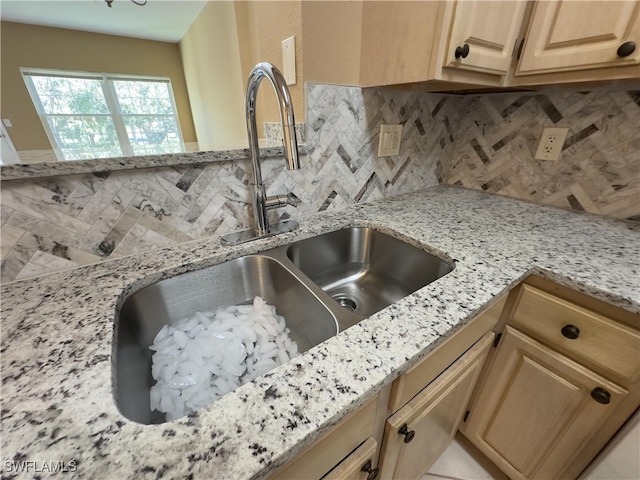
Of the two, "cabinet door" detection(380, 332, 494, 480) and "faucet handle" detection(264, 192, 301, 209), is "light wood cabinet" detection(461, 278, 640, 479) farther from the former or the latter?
"faucet handle" detection(264, 192, 301, 209)

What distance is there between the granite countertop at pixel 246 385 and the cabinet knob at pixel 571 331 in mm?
114

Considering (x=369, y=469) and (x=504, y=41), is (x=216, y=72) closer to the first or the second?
(x=504, y=41)

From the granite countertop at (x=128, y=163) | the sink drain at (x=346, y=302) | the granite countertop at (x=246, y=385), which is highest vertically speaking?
the granite countertop at (x=128, y=163)

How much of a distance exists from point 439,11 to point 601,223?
892mm

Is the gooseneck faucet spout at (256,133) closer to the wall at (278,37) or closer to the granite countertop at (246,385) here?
the granite countertop at (246,385)

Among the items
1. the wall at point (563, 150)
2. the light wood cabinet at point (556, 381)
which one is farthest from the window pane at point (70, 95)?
the light wood cabinet at point (556, 381)

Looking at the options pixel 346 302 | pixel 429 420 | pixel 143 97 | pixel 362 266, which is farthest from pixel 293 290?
pixel 143 97

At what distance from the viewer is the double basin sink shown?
53 centimetres

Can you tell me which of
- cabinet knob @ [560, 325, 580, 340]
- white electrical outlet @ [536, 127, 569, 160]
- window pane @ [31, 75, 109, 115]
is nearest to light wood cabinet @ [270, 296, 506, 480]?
cabinet knob @ [560, 325, 580, 340]

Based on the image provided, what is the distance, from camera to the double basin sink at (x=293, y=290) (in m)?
0.53

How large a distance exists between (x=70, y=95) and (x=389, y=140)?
19.5 feet

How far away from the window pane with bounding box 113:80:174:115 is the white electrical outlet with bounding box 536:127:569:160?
599 cm

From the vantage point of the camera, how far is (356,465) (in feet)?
1.62

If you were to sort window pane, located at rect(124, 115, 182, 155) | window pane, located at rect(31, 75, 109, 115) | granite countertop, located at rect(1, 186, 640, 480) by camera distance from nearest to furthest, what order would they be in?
granite countertop, located at rect(1, 186, 640, 480), window pane, located at rect(31, 75, 109, 115), window pane, located at rect(124, 115, 182, 155)
